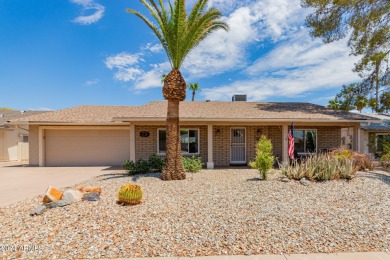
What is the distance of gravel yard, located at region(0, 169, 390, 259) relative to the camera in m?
3.62

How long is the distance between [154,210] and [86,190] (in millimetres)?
2413

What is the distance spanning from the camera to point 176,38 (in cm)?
841

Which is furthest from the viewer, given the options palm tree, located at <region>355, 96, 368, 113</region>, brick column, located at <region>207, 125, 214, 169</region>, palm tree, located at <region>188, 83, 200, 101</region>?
palm tree, located at <region>188, 83, 200, 101</region>

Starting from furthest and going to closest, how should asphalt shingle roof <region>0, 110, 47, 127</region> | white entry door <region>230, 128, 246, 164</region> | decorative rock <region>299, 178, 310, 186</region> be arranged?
asphalt shingle roof <region>0, 110, 47, 127</region> → white entry door <region>230, 128, 246, 164</region> → decorative rock <region>299, 178, 310, 186</region>

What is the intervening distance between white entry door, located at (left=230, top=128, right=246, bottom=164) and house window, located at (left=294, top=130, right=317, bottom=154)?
3527 millimetres

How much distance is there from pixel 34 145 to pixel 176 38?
12.3 meters

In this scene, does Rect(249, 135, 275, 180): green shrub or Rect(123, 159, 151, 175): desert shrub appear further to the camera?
Rect(123, 159, 151, 175): desert shrub

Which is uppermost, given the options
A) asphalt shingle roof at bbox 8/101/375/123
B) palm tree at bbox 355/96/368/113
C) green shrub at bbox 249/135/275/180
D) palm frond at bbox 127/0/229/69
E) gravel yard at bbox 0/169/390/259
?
palm frond at bbox 127/0/229/69

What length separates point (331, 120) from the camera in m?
12.2

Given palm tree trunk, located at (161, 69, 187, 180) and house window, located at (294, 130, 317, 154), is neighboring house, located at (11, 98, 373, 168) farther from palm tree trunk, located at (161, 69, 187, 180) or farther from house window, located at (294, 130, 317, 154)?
palm tree trunk, located at (161, 69, 187, 180)

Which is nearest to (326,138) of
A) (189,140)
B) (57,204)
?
(189,140)

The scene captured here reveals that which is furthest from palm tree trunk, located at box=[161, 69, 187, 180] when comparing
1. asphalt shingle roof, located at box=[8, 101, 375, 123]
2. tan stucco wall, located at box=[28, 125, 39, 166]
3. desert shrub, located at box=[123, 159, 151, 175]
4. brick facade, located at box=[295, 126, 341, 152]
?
tan stucco wall, located at box=[28, 125, 39, 166]

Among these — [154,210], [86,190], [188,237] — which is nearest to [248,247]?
[188,237]

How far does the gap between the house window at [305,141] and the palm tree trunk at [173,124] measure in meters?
8.97
